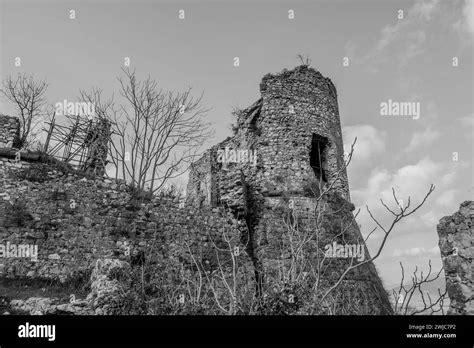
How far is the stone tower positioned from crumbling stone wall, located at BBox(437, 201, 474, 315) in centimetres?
458

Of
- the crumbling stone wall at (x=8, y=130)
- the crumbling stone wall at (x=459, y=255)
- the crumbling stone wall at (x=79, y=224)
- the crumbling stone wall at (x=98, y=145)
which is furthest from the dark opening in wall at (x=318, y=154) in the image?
the crumbling stone wall at (x=8, y=130)

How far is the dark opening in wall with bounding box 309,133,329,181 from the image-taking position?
1191cm

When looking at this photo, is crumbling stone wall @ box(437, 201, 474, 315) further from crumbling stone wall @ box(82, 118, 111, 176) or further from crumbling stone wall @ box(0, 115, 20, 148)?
crumbling stone wall @ box(82, 118, 111, 176)

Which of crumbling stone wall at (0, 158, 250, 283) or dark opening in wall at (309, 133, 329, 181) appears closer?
crumbling stone wall at (0, 158, 250, 283)

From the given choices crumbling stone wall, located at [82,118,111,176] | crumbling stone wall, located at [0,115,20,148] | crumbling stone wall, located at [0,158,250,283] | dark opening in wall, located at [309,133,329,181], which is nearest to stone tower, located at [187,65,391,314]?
dark opening in wall, located at [309,133,329,181]

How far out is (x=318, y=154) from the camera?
1225 cm

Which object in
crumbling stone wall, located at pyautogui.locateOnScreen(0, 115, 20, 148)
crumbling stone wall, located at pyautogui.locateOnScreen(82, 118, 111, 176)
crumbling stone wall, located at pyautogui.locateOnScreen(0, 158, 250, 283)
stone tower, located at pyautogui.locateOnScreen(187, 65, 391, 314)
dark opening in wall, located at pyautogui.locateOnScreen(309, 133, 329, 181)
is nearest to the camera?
crumbling stone wall, located at pyautogui.locateOnScreen(0, 158, 250, 283)

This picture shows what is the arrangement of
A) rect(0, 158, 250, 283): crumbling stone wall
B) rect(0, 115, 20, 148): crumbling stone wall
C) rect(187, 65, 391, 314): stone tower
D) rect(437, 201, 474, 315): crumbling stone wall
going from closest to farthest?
1. rect(437, 201, 474, 315): crumbling stone wall
2. rect(0, 158, 250, 283): crumbling stone wall
3. rect(0, 115, 20, 148): crumbling stone wall
4. rect(187, 65, 391, 314): stone tower

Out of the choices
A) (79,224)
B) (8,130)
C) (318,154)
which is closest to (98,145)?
(8,130)

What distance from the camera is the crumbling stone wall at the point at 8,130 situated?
29.1 feet

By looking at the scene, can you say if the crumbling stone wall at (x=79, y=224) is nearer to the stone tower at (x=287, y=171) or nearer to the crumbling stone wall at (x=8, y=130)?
the stone tower at (x=287, y=171)

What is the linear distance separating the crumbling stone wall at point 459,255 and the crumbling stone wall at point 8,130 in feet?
31.9

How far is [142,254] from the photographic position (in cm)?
800
